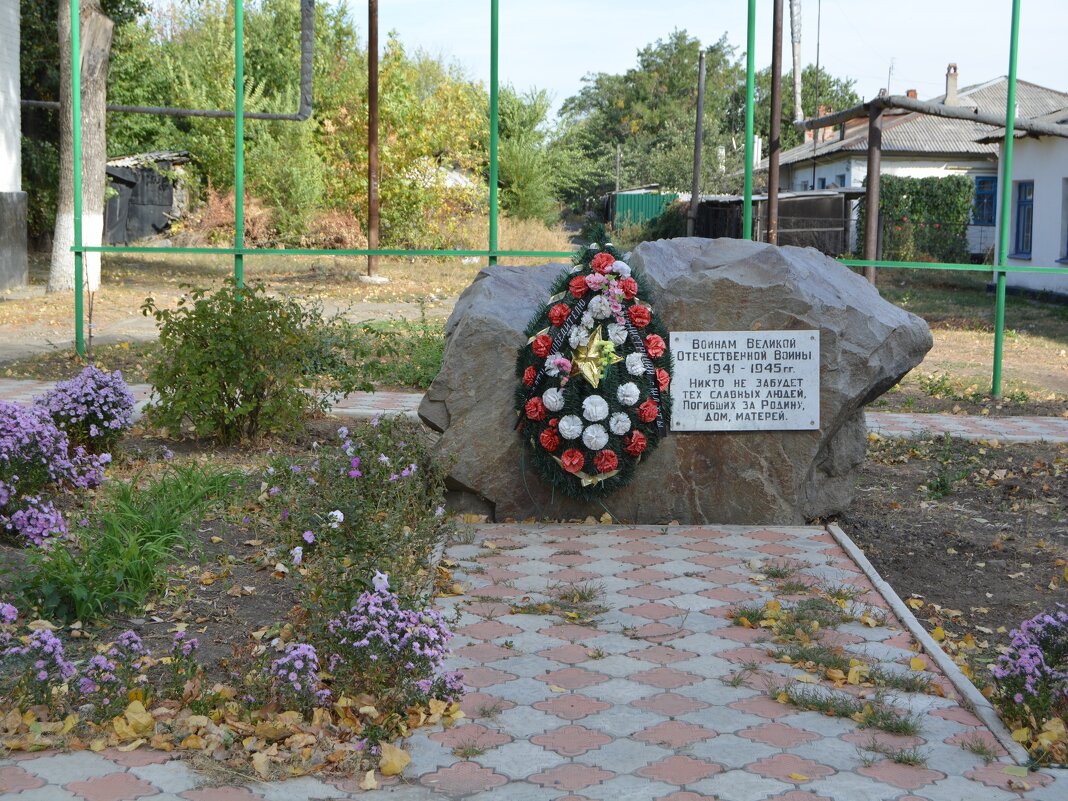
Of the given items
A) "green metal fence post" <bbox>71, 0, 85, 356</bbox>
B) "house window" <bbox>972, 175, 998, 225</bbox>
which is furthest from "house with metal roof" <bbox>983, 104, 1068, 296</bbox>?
"green metal fence post" <bbox>71, 0, 85, 356</bbox>

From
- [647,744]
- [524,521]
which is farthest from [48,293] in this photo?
[647,744]

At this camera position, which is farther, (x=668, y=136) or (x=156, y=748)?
(x=668, y=136)

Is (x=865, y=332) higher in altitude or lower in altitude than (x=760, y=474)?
higher

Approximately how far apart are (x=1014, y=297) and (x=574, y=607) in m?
21.2

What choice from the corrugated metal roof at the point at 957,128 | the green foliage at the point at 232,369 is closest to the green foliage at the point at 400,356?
the green foliage at the point at 232,369

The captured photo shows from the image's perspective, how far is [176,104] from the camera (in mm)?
30016

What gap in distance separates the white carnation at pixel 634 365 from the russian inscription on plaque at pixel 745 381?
0.24 m

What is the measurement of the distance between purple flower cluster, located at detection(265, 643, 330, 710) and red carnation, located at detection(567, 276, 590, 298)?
3222 millimetres

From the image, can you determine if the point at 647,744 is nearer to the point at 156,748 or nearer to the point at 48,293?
the point at 156,748

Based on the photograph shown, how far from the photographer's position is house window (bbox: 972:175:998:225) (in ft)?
98.7

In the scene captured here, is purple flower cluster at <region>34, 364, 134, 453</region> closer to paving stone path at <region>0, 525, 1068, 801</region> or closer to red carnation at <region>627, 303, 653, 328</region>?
paving stone path at <region>0, 525, 1068, 801</region>

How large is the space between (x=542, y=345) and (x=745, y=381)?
1150 mm

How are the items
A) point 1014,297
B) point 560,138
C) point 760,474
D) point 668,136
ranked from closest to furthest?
point 760,474
point 1014,297
point 560,138
point 668,136

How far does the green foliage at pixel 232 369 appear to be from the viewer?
7.25m
